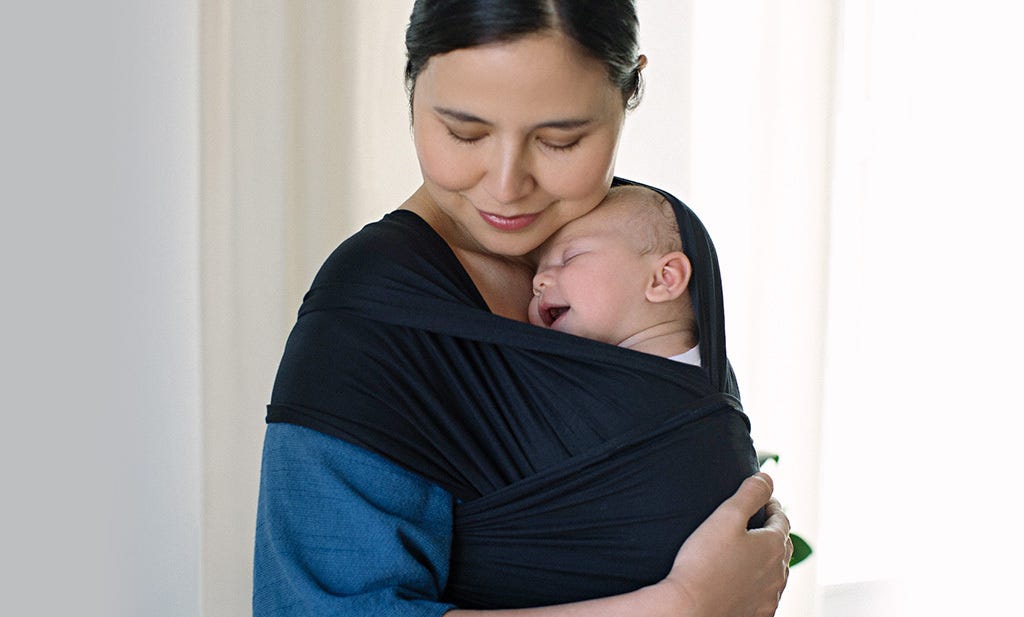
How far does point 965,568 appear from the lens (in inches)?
124

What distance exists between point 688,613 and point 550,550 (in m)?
0.15

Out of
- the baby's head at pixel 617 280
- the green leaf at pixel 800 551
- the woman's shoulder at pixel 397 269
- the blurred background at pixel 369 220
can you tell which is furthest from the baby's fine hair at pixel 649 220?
the blurred background at pixel 369 220

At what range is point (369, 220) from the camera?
94.0 inches

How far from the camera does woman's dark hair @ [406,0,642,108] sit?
1.06 meters

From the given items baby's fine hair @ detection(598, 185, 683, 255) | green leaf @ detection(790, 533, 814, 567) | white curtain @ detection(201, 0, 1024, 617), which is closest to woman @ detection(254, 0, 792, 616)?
baby's fine hair @ detection(598, 185, 683, 255)

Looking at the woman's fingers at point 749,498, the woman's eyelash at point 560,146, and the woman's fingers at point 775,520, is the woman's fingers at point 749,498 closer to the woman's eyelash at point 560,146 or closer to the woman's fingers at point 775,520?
the woman's fingers at point 775,520

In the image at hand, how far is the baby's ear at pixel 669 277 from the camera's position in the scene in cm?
130

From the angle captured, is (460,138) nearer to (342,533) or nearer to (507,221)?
(507,221)

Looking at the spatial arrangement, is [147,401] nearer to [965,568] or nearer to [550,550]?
[550,550]

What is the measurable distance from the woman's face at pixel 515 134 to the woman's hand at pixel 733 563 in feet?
1.18

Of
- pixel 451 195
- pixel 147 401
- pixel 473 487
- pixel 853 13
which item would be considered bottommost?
pixel 147 401

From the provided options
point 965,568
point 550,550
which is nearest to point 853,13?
point 965,568

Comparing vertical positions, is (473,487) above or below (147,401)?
above

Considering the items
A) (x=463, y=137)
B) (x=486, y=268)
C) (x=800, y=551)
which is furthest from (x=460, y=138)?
(x=800, y=551)
